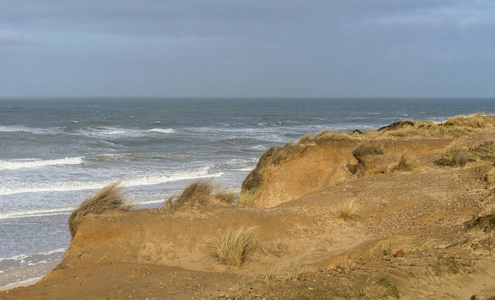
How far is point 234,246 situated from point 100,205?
8.17 ft

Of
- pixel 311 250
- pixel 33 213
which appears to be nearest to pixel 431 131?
pixel 311 250

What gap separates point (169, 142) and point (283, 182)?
75.3 ft

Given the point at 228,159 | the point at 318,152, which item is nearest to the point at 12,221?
the point at 318,152

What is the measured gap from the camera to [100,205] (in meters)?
7.67

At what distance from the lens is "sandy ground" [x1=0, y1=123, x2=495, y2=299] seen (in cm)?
523

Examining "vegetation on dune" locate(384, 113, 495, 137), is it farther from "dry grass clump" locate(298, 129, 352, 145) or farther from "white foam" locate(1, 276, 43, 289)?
"white foam" locate(1, 276, 43, 289)

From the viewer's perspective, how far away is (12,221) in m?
12.7

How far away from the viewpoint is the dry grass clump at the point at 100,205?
738 cm

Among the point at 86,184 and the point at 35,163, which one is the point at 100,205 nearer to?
the point at 86,184

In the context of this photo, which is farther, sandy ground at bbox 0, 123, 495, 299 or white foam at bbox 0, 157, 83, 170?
white foam at bbox 0, 157, 83, 170

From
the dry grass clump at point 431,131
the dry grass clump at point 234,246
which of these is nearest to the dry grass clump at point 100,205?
the dry grass clump at point 234,246

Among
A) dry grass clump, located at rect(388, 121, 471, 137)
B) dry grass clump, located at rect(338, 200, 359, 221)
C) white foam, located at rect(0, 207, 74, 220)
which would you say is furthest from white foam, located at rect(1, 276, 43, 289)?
dry grass clump, located at rect(388, 121, 471, 137)

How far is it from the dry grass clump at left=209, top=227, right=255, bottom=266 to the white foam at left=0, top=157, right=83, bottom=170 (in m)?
17.7

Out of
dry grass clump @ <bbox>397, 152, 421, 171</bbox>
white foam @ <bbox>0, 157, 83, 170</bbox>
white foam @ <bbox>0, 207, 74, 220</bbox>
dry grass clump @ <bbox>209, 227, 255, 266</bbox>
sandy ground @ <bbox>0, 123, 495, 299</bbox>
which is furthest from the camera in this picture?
white foam @ <bbox>0, 157, 83, 170</bbox>
